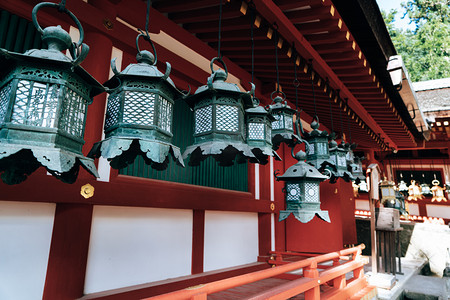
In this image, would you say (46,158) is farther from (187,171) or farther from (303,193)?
(187,171)

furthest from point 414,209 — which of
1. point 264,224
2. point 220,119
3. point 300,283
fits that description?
point 220,119

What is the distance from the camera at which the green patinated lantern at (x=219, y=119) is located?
1928 millimetres

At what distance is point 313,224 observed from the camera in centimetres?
679

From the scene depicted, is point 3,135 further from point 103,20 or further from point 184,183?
point 184,183

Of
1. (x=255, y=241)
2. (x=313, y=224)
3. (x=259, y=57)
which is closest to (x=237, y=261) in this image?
(x=255, y=241)

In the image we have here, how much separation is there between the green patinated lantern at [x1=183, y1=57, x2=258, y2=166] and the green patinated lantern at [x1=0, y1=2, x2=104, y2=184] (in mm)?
789

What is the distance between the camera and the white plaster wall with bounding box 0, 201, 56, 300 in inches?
89.7

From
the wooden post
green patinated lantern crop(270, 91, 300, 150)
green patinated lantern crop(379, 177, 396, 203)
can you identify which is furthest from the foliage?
green patinated lantern crop(270, 91, 300, 150)

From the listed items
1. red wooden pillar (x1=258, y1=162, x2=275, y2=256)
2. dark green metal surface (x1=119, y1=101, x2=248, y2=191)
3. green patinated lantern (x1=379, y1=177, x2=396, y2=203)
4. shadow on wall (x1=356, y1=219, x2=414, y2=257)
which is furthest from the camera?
shadow on wall (x1=356, y1=219, x2=414, y2=257)

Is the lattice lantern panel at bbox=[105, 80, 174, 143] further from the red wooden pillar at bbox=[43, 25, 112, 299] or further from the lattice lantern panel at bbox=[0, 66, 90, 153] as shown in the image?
the red wooden pillar at bbox=[43, 25, 112, 299]

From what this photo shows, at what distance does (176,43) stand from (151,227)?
2.63 meters

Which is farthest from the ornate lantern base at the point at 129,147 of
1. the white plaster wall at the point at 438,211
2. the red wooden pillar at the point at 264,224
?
the white plaster wall at the point at 438,211

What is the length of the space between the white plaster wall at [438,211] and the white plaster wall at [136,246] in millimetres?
15819

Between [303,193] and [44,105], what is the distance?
242cm
